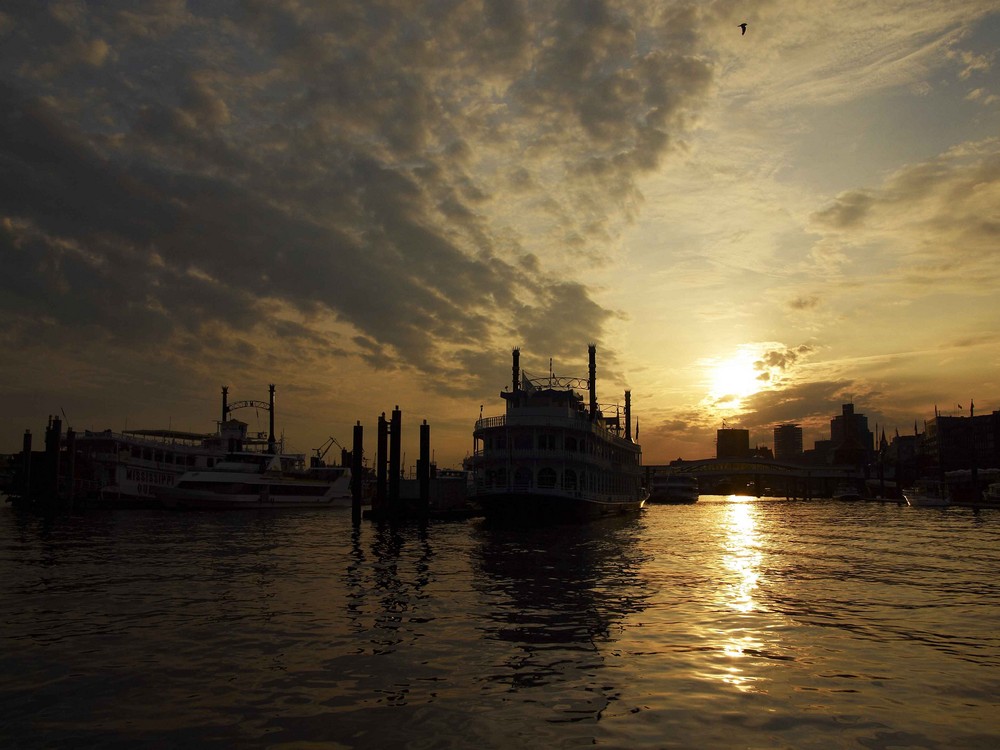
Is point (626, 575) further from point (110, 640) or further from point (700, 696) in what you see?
point (110, 640)

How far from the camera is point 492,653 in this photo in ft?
46.2

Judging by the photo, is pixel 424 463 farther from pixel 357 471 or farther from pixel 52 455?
pixel 52 455

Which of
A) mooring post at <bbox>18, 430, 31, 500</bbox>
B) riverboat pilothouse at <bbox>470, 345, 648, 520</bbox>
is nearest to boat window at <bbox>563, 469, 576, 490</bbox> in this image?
riverboat pilothouse at <bbox>470, 345, 648, 520</bbox>

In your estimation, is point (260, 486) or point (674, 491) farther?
point (674, 491)

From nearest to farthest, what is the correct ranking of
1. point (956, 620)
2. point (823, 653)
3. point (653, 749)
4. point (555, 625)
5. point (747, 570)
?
1. point (653, 749)
2. point (823, 653)
3. point (555, 625)
4. point (956, 620)
5. point (747, 570)

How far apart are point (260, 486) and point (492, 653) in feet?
223

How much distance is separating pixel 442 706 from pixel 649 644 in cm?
567

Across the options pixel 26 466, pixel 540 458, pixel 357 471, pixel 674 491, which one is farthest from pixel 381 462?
pixel 674 491

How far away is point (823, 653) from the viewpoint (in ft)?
46.8

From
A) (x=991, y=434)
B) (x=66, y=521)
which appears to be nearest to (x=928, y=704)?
(x=66, y=521)

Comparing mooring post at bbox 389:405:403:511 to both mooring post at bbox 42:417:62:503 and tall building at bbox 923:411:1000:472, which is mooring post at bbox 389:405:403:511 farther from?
tall building at bbox 923:411:1000:472

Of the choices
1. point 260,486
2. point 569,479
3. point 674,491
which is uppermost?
point 569,479

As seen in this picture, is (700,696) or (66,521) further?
(66,521)

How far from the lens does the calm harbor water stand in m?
9.96
